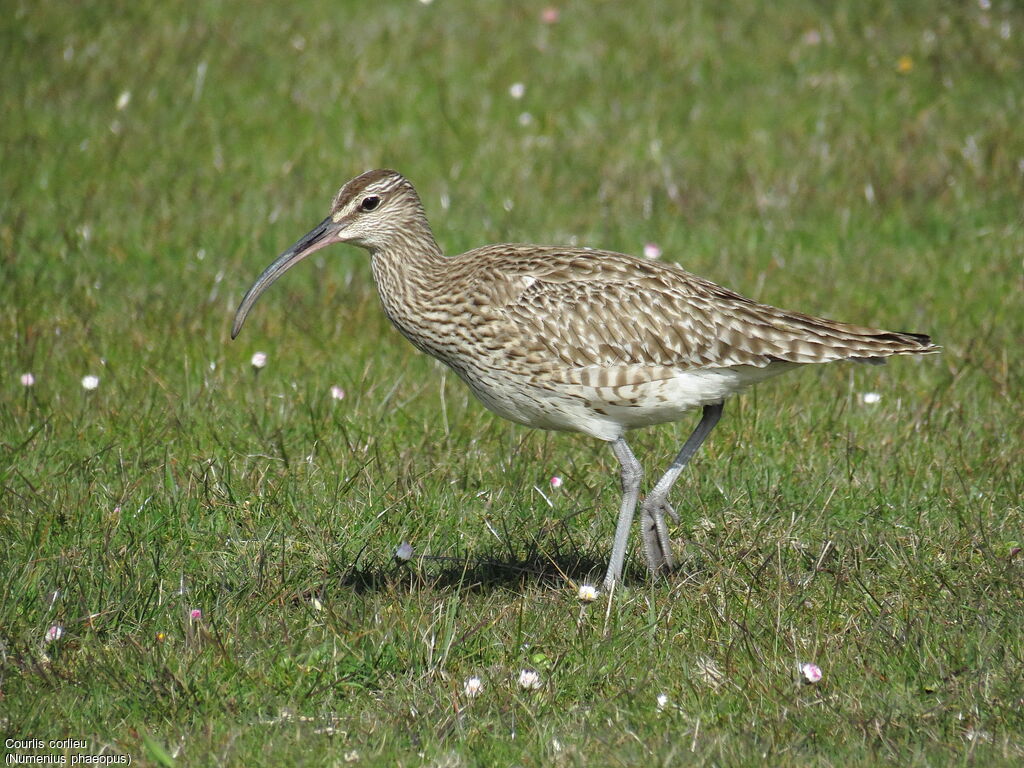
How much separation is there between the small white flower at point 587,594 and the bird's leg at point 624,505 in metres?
0.15

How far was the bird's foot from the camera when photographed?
6.22 metres

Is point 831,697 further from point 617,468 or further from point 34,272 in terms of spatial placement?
point 34,272

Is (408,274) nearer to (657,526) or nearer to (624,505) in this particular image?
(624,505)

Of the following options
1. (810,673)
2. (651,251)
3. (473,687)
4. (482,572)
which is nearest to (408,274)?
(482,572)

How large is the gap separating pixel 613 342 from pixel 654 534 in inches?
32.9

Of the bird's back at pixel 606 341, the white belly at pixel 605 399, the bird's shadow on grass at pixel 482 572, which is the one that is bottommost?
the bird's shadow on grass at pixel 482 572

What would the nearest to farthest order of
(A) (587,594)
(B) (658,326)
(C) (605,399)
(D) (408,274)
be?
(A) (587,594)
(C) (605,399)
(B) (658,326)
(D) (408,274)

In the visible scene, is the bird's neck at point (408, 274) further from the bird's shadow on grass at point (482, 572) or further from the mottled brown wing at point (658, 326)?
the bird's shadow on grass at point (482, 572)

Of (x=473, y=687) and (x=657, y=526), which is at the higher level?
(x=657, y=526)

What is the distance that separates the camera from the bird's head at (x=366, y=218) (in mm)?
6531

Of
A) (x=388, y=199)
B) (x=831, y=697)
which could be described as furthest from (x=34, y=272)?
(x=831, y=697)

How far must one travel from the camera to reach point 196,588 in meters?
5.93

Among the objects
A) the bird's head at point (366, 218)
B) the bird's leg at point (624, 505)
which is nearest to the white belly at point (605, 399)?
the bird's leg at point (624, 505)

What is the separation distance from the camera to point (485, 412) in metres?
7.84
